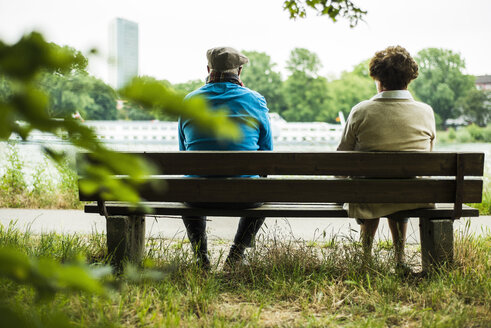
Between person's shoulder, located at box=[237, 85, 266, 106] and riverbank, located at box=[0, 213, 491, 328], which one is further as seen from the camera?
person's shoulder, located at box=[237, 85, 266, 106]

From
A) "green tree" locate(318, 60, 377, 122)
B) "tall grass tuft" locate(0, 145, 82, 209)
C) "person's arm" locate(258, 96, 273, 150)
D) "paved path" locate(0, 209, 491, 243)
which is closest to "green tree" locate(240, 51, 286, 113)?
"green tree" locate(318, 60, 377, 122)

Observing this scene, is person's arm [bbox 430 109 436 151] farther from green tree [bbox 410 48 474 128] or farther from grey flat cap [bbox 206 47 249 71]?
green tree [bbox 410 48 474 128]

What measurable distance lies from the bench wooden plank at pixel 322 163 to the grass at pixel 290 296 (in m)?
0.50

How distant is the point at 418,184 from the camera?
268 cm

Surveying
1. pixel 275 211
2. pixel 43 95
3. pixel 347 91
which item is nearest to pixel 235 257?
pixel 275 211

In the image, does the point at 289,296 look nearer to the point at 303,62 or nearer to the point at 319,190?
the point at 319,190

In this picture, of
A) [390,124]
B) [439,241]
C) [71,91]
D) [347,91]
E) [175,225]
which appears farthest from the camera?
[347,91]

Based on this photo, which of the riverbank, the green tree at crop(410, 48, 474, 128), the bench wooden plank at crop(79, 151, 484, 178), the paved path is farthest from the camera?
the green tree at crop(410, 48, 474, 128)

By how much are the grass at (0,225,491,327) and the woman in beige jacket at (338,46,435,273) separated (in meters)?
0.21

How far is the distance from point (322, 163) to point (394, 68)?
800mm

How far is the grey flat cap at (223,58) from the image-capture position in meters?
3.05

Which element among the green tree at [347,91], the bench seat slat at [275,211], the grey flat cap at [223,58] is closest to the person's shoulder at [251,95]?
the grey flat cap at [223,58]

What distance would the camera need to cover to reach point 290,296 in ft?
8.31

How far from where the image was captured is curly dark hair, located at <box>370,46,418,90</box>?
295 centimetres
